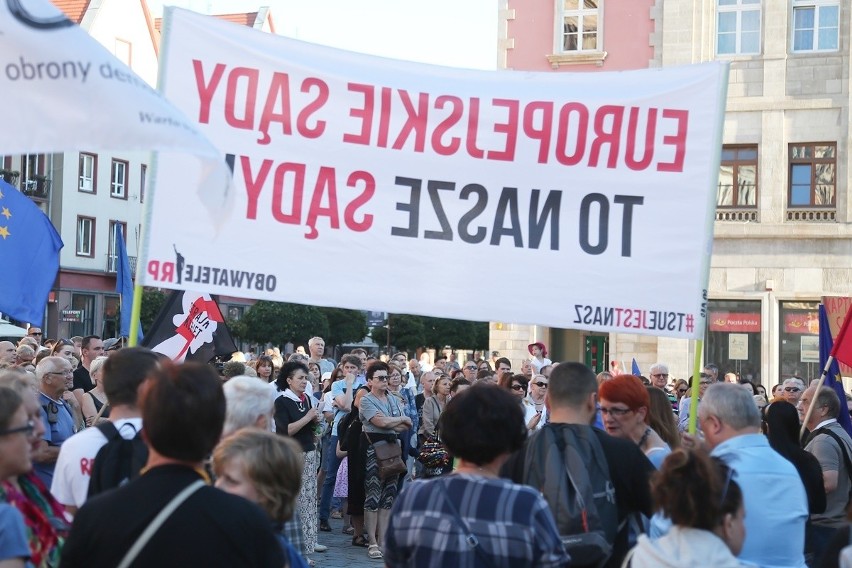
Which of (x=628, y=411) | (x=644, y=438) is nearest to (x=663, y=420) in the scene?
(x=644, y=438)

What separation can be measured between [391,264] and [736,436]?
7.02 ft

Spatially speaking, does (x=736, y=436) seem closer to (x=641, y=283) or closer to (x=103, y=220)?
(x=641, y=283)

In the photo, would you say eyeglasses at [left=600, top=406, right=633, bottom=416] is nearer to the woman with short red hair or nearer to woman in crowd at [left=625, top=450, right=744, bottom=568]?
the woman with short red hair

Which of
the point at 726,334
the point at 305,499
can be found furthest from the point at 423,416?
the point at 726,334

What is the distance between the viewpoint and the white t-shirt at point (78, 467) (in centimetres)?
518

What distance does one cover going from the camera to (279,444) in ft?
13.6

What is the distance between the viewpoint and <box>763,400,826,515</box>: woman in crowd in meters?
7.35

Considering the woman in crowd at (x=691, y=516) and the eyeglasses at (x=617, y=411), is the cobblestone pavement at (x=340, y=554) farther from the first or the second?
the woman in crowd at (x=691, y=516)

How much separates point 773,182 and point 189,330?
21424mm

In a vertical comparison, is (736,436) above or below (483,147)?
below

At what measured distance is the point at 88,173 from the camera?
54375 mm

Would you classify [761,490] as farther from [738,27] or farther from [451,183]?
[738,27]

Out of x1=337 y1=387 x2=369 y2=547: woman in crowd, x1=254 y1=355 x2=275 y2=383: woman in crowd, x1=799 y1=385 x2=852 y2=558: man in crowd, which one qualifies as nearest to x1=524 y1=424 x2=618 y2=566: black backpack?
x1=799 y1=385 x2=852 y2=558: man in crowd

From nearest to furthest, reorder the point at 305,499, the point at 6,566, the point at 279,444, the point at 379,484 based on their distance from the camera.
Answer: the point at 6,566, the point at 279,444, the point at 305,499, the point at 379,484
